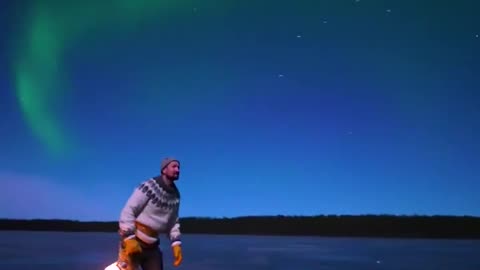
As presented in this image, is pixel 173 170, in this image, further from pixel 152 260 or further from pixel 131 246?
pixel 152 260

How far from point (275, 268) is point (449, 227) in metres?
82.5

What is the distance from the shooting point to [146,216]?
18.5ft

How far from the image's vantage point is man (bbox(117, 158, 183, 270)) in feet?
18.3

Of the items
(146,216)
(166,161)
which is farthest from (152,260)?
(166,161)

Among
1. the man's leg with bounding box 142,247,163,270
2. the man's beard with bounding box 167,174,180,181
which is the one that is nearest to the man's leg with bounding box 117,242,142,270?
the man's leg with bounding box 142,247,163,270

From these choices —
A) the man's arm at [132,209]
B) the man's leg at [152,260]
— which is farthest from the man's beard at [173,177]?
the man's leg at [152,260]

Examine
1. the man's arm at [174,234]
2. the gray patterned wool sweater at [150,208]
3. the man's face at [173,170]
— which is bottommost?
the man's arm at [174,234]

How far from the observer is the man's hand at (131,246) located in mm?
5582

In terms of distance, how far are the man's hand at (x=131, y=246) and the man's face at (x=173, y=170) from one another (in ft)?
2.08

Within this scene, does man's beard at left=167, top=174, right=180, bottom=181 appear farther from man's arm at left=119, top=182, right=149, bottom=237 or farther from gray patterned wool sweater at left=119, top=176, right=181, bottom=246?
man's arm at left=119, top=182, right=149, bottom=237

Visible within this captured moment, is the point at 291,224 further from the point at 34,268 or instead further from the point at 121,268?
the point at 121,268

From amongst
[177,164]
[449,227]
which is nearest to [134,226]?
[177,164]

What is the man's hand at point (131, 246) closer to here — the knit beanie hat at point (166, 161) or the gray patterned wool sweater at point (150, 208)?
the gray patterned wool sweater at point (150, 208)

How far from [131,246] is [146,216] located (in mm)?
290
